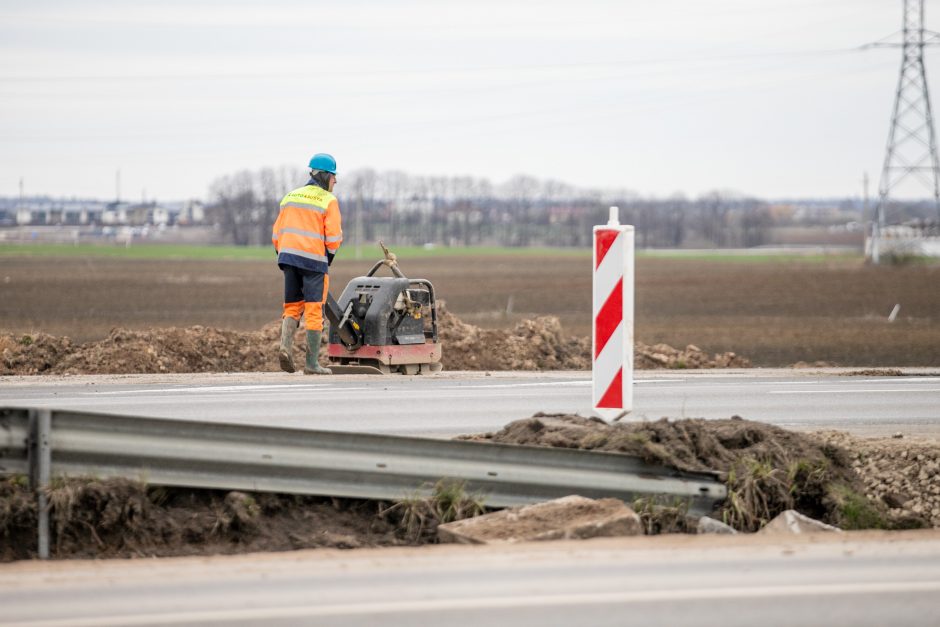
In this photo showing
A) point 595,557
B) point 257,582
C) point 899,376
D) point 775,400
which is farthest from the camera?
point 899,376

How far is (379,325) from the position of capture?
15320 millimetres

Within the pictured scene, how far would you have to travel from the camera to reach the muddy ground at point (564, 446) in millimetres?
7395

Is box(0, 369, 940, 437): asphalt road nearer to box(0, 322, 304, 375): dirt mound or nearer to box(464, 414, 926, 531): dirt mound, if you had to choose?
box(464, 414, 926, 531): dirt mound

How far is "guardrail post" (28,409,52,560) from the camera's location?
7.23 metres

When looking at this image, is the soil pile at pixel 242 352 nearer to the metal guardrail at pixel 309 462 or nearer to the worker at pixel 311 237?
the worker at pixel 311 237

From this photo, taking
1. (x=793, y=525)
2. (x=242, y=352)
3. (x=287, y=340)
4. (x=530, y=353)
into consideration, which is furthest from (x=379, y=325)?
(x=793, y=525)

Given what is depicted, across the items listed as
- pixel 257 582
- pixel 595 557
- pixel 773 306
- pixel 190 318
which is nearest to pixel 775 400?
pixel 595 557

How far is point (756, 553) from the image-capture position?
759 centimetres

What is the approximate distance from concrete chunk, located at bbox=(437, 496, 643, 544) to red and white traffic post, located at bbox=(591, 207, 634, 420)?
1.18 metres

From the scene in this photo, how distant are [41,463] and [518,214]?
567ft

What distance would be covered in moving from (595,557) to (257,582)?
1.77 meters

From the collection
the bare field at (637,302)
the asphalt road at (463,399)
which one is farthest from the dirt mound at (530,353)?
the asphalt road at (463,399)

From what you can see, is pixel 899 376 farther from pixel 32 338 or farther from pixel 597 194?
pixel 597 194

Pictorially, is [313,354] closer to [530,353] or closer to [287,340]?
[287,340]
